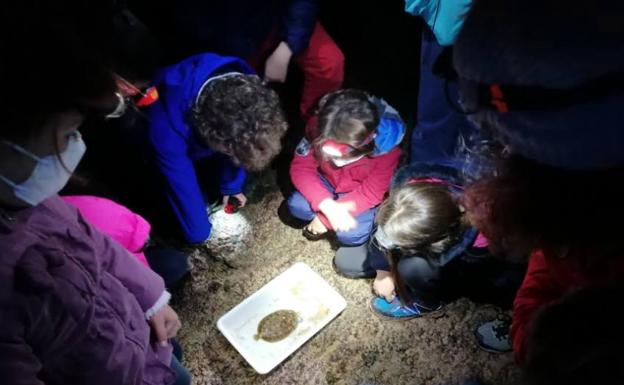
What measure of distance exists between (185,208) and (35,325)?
1208mm

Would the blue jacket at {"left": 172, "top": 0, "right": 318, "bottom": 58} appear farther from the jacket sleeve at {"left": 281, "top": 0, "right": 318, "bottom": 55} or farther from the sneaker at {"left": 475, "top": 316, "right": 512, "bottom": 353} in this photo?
the sneaker at {"left": 475, "top": 316, "right": 512, "bottom": 353}

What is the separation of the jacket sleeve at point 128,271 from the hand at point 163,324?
4 cm

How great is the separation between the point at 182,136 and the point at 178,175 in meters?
0.18

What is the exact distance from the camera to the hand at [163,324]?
146 centimetres

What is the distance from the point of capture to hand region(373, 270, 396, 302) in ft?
6.90

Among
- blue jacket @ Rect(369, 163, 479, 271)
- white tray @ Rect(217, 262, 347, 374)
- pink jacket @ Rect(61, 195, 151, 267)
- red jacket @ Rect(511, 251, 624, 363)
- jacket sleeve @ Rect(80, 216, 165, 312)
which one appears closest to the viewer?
red jacket @ Rect(511, 251, 624, 363)

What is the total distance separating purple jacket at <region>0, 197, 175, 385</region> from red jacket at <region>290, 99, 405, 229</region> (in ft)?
3.57

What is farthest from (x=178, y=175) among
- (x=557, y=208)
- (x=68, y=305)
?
(x=557, y=208)

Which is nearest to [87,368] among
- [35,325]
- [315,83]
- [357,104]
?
[35,325]

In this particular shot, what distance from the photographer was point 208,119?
1791mm

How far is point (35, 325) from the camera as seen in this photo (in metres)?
0.96

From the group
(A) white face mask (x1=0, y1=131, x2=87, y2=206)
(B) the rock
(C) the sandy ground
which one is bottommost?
(C) the sandy ground

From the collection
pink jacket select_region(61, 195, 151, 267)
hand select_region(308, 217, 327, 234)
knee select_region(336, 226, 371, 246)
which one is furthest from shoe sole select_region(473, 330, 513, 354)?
pink jacket select_region(61, 195, 151, 267)

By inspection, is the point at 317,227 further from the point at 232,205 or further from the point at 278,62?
the point at 278,62
